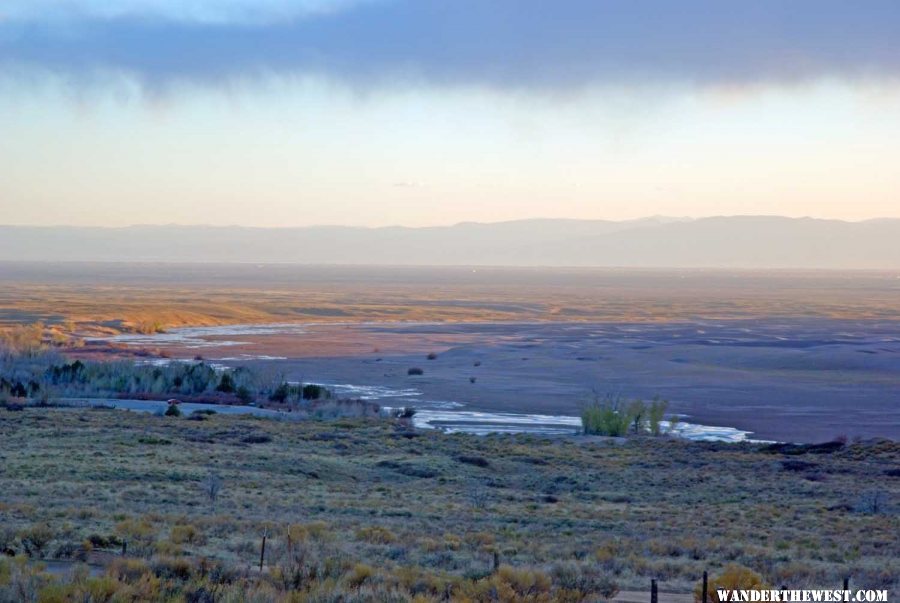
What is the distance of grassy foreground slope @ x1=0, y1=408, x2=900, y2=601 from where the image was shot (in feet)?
36.3

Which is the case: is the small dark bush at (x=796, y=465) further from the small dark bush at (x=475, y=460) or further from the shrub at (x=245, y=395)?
the shrub at (x=245, y=395)

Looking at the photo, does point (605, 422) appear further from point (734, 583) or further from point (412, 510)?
point (734, 583)

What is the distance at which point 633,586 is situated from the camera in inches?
452

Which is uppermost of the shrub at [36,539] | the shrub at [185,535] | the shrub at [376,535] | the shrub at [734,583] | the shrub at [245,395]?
the shrub at [734,583]

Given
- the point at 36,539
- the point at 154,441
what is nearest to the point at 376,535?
the point at 36,539

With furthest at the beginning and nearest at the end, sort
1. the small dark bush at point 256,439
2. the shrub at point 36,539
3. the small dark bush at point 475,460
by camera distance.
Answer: the small dark bush at point 256,439 → the small dark bush at point 475,460 → the shrub at point 36,539

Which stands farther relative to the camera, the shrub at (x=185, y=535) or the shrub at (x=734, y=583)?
the shrub at (x=185, y=535)

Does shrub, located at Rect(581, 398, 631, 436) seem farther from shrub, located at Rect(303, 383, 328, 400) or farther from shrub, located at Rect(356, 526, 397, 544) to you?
shrub, located at Rect(356, 526, 397, 544)

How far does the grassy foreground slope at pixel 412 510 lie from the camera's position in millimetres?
11070

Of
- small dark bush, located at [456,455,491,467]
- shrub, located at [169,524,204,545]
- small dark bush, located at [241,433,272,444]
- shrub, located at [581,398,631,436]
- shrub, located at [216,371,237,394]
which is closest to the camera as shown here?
shrub, located at [169,524,204,545]

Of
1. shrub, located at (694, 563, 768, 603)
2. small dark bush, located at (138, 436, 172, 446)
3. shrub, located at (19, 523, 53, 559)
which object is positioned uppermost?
shrub, located at (694, 563, 768, 603)

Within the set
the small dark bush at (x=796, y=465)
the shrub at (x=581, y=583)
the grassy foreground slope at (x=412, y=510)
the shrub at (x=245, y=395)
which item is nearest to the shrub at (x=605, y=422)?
the grassy foreground slope at (x=412, y=510)

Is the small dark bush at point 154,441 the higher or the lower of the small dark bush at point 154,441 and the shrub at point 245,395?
the higher

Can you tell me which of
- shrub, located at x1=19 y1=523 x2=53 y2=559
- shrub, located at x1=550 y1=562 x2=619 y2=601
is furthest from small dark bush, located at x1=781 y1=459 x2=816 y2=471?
shrub, located at x1=19 y1=523 x2=53 y2=559
